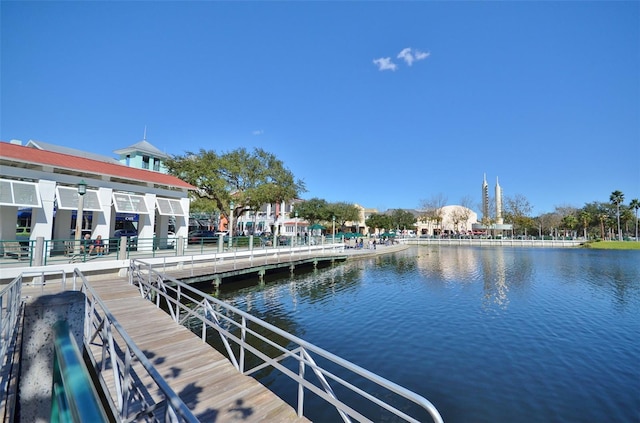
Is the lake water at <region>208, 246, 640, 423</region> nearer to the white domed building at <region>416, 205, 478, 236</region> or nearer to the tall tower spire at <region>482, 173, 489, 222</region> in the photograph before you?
the white domed building at <region>416, 205, 478, 236</region>

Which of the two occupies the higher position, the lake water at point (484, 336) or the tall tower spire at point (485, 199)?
the tall tower spire at point (485, 199)

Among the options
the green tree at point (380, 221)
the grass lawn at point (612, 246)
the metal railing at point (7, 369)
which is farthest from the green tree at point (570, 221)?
the metal railing at point (7, 369)

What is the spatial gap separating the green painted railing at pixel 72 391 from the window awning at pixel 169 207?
21588 mm

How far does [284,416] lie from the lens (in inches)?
171

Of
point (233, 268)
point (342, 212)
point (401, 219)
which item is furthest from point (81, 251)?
point (401, 219)

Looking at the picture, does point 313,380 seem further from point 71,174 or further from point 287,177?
point 287,177

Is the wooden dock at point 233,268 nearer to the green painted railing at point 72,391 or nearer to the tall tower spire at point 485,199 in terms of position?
the green painted railing at point 72,391

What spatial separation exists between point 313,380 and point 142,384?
426 cm

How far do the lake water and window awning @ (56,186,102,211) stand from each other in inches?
343

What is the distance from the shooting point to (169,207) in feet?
71.0

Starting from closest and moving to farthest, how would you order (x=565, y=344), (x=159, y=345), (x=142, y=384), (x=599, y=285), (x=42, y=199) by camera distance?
1. (x=142, y=384)
2. (x=159, y=345)
3. (x=565, y=344)
4. (x=42, y=199)
5. (x=599, y=285)

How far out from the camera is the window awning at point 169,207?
69.3 ft

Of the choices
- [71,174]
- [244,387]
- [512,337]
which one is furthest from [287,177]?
[244,387]

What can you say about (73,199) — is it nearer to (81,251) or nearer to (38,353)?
(81,251)
